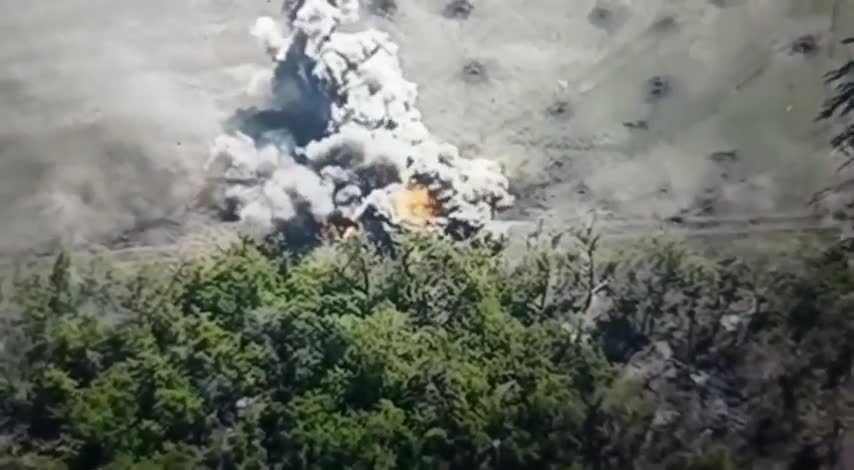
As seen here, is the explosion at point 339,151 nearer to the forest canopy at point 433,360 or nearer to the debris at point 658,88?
the forest canopy at point 433,360

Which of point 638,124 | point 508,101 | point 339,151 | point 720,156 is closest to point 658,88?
point 638,124

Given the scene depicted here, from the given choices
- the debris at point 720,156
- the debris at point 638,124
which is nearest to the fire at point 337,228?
the debris at point 638,124

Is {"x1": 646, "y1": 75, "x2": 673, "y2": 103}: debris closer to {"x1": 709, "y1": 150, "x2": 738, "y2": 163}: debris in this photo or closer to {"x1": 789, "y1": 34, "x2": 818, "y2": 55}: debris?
{"x1": 709, "y1": 150, "x2": 738, "y2": 163}: debris

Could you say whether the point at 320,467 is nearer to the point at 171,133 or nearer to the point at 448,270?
the point at 448,270

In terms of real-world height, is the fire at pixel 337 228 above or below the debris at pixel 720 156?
below

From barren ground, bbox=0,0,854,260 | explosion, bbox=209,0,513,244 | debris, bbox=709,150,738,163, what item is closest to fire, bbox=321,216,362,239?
explosion, bbox=209,0,513,244
